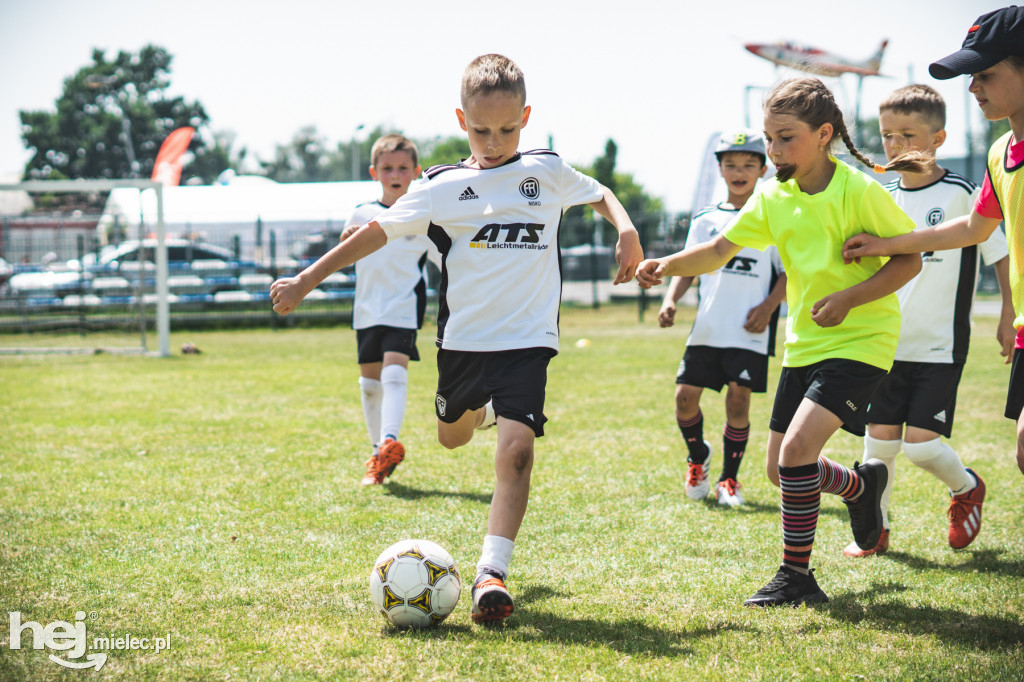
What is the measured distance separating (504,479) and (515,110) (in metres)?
1.43

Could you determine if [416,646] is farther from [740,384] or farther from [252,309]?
[252,309]

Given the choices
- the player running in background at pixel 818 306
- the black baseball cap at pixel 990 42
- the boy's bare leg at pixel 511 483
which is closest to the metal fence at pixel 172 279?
the boy's bare leg at pixel 511 483

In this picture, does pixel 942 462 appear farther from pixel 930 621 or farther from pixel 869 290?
pixel 869 290

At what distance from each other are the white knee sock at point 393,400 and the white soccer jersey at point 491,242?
217 centimetres

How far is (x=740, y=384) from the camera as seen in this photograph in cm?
532

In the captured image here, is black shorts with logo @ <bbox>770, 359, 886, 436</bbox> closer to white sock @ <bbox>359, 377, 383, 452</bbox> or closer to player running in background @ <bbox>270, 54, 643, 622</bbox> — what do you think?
player running in background @ <bbox>270, 54, 643, 622</bbox>

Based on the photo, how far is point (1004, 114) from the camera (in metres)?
2.99

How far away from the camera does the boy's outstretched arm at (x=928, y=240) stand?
10.8ft

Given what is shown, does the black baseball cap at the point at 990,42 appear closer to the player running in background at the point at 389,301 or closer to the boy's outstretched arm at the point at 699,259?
the boy's outstretched arm at the point at 699,259

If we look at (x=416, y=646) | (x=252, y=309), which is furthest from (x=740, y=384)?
(x=252, y=309)

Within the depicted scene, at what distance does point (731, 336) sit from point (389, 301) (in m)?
2.27

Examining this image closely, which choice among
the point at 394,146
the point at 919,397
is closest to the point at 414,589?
the point at 919,397

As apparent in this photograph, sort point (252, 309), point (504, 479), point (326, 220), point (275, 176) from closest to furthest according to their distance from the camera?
point (504, 479) < point (252, 309) < point (326, 220) < point (275, 176)

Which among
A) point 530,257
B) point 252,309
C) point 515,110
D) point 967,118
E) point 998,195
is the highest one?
point 967,118
